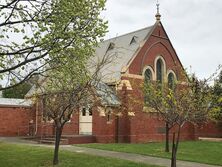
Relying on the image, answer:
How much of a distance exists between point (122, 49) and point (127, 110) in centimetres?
863

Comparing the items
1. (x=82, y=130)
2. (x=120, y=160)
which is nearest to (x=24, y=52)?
(x=120, y=160)

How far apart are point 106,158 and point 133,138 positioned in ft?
39.1

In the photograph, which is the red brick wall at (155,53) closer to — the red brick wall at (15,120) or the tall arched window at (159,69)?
the tall arched window at (159,69)

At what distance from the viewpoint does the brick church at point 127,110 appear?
27.4 metres

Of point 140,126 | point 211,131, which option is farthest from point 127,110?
point 211,131

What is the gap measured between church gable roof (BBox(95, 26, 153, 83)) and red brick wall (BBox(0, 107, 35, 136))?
357 inches

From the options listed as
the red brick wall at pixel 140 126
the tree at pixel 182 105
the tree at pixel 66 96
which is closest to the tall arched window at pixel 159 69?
the red brick wall at pixel 140 126

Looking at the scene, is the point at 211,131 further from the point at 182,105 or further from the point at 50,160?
the point at 182,105

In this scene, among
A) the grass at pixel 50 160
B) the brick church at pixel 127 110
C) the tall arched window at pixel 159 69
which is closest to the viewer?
the grass at pixel 50 160

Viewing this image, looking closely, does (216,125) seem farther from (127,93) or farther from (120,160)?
(120,160)

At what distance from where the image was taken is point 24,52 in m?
11.6

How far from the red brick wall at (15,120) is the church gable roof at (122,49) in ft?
29.7

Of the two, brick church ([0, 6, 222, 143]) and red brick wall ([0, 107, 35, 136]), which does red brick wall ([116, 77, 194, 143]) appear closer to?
brick church ([0, 6, 222, 143])

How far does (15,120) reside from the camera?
114 ft
